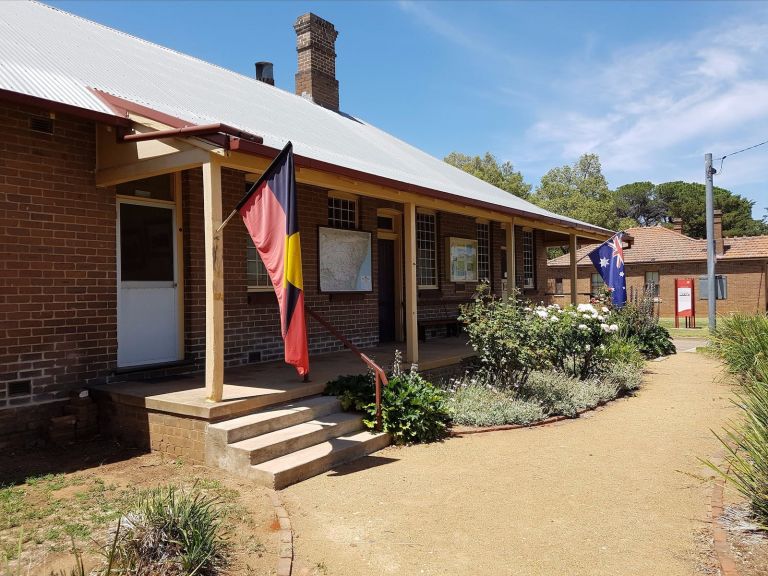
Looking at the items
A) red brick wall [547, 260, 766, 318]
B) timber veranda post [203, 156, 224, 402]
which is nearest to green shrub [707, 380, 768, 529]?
timber veranda post [203, 156, 224, 402]

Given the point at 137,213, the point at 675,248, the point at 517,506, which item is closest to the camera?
the point at 517,506

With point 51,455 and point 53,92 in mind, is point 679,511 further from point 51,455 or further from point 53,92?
point 53,92

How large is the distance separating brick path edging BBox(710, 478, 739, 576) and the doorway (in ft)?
24.5

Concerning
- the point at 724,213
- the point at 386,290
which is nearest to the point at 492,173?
the point at 724,213

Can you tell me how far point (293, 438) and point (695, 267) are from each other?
29.1 metres

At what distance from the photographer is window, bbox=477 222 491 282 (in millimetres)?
15008

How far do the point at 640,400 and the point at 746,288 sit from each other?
23.7 meters

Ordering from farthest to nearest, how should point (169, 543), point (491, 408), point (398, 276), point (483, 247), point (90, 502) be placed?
1. point (483, 247)
2. point (398, 276)
3. point (491, 408)
4. point (90, 502)
5. point (169, 543)

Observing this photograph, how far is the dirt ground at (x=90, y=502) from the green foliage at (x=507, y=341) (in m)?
4.12

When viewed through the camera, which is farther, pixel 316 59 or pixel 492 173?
pixel 492 173

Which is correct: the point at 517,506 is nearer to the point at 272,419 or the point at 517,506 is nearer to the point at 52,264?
the point at 272,419

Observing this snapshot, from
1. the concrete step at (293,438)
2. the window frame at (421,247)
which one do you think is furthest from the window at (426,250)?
the concrete step at (293,438)

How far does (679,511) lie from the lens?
4.41 m

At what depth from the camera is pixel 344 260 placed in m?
10.2
